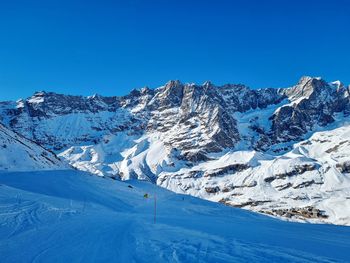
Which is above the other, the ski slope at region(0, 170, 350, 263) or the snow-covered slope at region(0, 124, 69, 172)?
the snow-covered slope at region(0, 124, 69, 172)

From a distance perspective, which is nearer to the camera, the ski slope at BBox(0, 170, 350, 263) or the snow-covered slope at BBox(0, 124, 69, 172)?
the ski slope at BBox(0, 170, 350, 263)

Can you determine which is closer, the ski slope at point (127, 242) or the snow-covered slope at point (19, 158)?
the ski slope at point (127, 242)

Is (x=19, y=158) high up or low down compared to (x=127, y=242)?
up

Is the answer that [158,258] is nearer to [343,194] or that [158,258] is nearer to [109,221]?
[109,221]

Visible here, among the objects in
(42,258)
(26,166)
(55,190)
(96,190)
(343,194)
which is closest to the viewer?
(42,258)

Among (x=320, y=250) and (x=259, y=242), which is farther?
(x=259, y=242)

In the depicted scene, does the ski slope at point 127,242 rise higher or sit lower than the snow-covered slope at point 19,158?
lower

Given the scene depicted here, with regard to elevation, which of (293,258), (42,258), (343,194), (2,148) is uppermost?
(343,194)

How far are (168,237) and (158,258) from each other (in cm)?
468

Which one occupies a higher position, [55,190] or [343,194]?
[343,194]

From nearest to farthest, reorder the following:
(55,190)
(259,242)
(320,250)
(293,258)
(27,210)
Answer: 1. (293,258)
2. (320,250)
3. (259,242)
4. (27,210)
5. (55,190)

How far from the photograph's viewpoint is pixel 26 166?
6444 cm

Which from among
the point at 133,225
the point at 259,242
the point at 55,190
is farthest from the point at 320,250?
the point at 55,190

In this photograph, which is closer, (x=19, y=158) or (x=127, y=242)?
(x=127, y=242)
